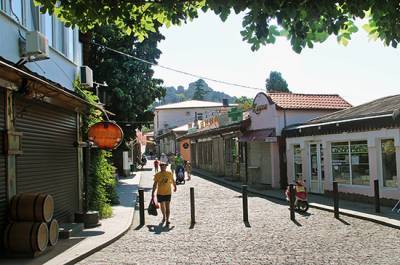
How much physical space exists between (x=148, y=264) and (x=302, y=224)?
5.61 m

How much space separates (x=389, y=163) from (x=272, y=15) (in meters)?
12.6

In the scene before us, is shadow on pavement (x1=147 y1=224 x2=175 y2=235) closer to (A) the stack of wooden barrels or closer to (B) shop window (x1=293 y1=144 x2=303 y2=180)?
(A) the stack of wooden barrels

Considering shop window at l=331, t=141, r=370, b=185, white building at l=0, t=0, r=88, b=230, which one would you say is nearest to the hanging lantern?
white building at l=0, t=0, r=88, b=230

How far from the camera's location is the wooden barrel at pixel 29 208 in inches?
376

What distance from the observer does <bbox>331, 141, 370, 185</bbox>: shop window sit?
18484 millimetres

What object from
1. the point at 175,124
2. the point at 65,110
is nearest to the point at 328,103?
the point at 65,110

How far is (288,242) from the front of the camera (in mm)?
10945

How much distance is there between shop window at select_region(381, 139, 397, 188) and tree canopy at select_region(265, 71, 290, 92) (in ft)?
217

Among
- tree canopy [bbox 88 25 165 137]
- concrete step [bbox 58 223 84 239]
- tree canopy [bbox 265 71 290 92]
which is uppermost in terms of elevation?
tree canopy [bbox 265 71 290 92]

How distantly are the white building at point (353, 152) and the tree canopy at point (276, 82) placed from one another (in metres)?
59.7

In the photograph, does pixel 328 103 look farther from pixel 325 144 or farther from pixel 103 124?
pixel 103 124

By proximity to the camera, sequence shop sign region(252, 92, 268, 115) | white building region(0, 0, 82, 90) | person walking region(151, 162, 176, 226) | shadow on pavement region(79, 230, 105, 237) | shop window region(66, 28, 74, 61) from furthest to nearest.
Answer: shop sign region(252, 92, 268, 115) → shop window region(66, 28, 74, 61) → person walking region(151, 162, 176, 226) → shadow on pavement region(79, 230, 105, 237) → white building region(0, 0, 82, 90)

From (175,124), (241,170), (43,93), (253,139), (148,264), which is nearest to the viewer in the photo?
(148,264)

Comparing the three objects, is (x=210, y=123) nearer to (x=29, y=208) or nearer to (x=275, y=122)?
(x=275, y=122)
